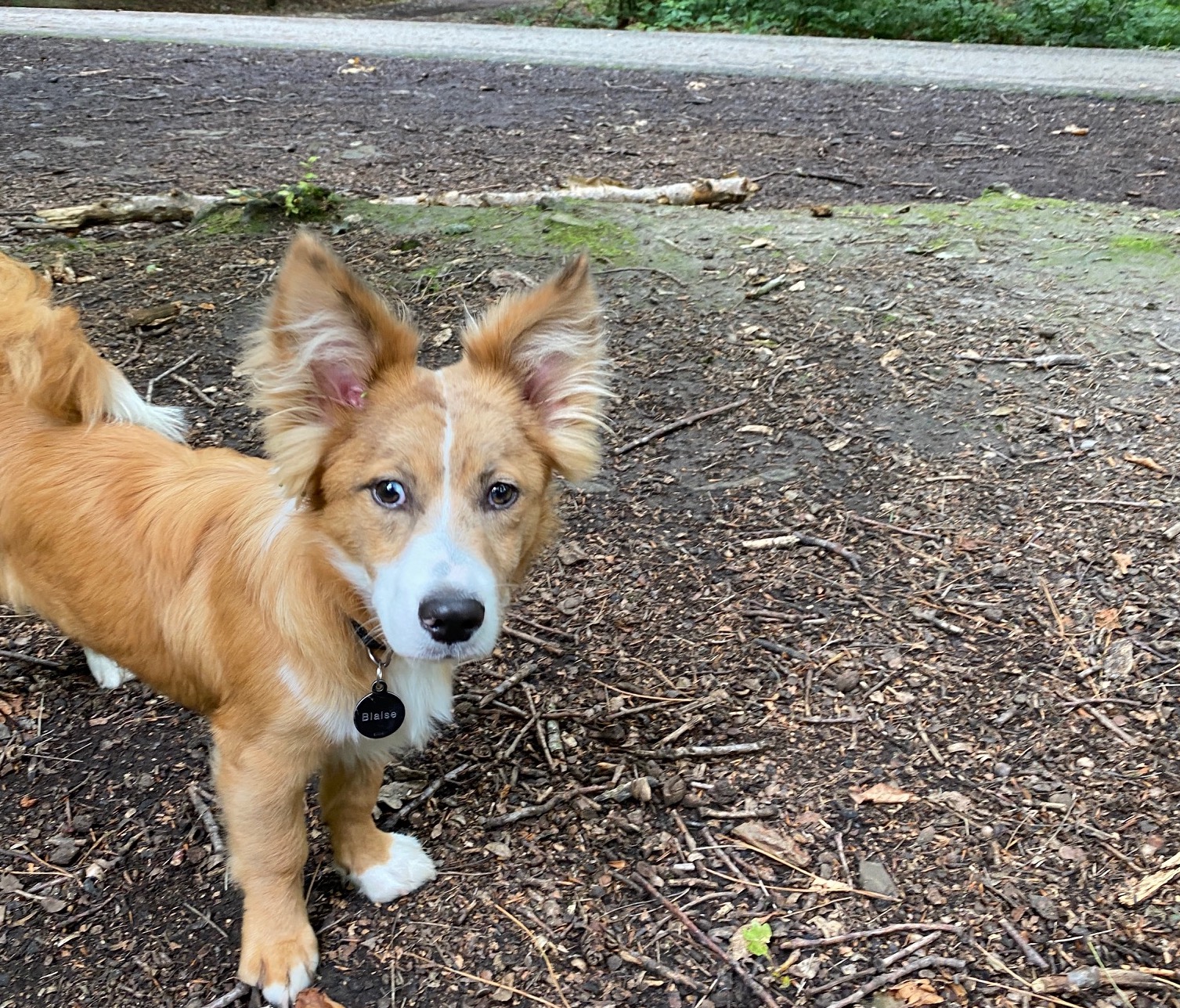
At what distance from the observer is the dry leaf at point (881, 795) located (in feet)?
10.4

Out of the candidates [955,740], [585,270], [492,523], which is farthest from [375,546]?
[955,740]

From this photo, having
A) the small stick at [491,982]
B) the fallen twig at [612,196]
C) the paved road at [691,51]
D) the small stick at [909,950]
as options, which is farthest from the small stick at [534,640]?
the paved road at [691,51]

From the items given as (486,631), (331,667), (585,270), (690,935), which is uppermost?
(585,270)

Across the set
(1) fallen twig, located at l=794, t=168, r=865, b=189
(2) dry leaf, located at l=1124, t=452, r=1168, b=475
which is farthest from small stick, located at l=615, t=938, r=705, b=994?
(1) fallen twig, located at l=794, t=168, r=865, b=189

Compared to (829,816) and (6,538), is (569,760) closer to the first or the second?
(829,816)

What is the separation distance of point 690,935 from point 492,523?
4.60ft

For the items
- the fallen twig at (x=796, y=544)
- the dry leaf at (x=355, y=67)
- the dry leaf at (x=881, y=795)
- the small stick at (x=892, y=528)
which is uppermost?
the dry leaf at (x=355, y=67)

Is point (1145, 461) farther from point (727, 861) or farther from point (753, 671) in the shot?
point (727, 861)

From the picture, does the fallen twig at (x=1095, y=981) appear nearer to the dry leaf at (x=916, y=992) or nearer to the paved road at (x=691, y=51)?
the dry leaf at (x=916, y=992)

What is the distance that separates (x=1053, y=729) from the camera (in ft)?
11.0

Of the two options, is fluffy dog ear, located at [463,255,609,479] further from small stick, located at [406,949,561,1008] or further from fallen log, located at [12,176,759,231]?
fallen log, located at [12,176,759,231]

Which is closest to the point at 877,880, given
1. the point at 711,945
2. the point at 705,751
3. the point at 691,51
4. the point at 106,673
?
the point at 711,945

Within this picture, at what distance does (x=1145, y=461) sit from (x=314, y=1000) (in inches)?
169

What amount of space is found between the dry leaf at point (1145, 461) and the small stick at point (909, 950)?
2.82 metres
